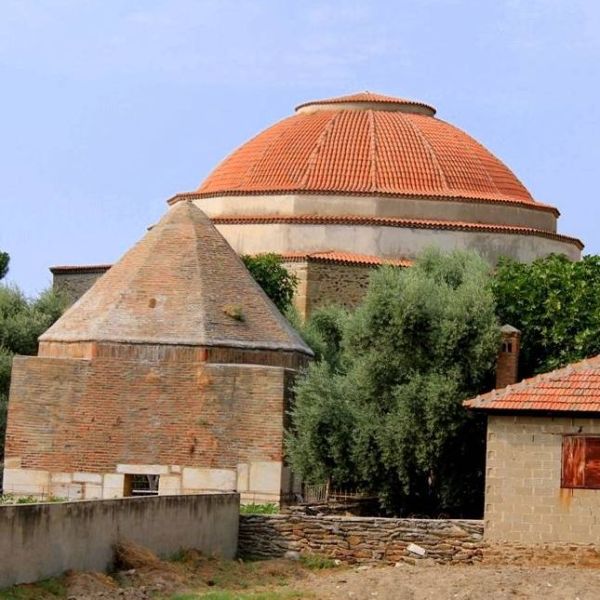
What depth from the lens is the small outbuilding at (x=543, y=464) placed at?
62.1 ft

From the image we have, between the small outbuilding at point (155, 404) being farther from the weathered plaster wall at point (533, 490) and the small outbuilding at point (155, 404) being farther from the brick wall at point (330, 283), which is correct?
the brick wall at point (330, 283)

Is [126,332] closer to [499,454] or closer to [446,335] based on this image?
[446,335]

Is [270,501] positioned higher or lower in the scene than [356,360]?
lower

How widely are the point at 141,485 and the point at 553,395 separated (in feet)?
26.0

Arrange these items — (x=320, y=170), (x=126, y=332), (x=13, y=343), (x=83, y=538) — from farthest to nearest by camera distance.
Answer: (x=320, y=170) → (x=13, y=343) → (x=126, y=332) → (x=83, y=538)

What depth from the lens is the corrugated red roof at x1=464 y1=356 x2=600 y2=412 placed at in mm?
19062

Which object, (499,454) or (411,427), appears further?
(411,427)

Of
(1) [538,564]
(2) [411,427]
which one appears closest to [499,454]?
(1) [538,564]

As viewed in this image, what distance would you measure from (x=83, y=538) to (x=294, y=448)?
7.23m

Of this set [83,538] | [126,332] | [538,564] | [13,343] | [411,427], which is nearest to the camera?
[83,538]

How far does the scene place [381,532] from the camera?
19766mm

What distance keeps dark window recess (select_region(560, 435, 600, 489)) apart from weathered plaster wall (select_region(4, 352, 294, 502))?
5219mm

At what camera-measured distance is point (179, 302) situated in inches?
969

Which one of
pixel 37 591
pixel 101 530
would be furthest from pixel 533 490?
pixel 37 591
